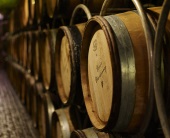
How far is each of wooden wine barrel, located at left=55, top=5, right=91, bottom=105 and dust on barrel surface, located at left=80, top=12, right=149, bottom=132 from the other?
464 millimetres

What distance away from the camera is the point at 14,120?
15.7ft

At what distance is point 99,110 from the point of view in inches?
59.0

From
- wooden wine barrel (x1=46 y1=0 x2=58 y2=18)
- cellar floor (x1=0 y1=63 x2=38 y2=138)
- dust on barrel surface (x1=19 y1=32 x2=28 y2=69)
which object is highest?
wooden wine barrel (x1=46 y1=0 x2=58 y2=18)

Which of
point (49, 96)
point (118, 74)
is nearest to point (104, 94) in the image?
point (118, 74)

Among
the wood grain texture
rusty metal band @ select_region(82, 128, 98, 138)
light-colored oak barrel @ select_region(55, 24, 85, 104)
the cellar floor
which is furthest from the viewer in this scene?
the cellar floor

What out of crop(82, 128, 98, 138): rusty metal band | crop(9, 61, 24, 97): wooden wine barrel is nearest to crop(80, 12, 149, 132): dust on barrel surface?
crop(82, 128, 98, 138): rusty metal band

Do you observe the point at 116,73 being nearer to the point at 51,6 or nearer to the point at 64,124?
the point at 64,124

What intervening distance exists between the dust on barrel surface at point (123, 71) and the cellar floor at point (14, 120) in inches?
114

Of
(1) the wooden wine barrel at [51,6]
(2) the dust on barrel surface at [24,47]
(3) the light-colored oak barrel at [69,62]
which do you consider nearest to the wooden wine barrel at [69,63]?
(3) the light-colored oak barrel at [69,62]

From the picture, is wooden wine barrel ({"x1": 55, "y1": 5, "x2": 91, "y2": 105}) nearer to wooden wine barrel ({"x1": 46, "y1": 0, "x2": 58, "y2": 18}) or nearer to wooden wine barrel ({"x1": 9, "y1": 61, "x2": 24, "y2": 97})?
wooden wine barrel ({"x1": 46, "y1": 0, "x2": 58, "y2": 18})

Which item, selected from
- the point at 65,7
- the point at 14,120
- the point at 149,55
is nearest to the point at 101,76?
the point at 149,55

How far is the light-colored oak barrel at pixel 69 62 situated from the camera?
1.89m

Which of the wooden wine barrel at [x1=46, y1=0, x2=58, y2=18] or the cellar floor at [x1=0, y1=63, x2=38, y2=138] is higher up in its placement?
the wooden wine barrel at [x1=46, y1=0, x2=58, y2=18]

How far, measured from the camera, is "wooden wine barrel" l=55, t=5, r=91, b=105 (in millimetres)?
1893
